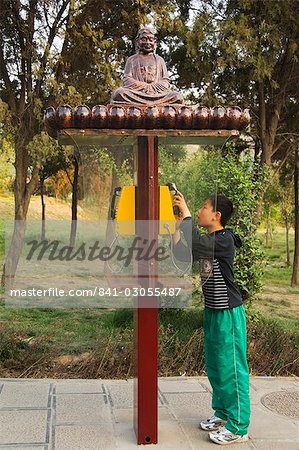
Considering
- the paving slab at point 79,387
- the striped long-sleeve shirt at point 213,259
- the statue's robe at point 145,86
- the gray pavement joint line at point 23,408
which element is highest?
the statue's robe at point 145,86

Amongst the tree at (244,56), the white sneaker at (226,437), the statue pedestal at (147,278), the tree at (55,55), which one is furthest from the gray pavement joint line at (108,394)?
the tree at (55,55)

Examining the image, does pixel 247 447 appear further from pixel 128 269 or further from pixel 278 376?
pixel 278 376

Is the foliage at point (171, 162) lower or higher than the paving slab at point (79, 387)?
higher

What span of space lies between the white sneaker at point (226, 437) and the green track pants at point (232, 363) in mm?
35

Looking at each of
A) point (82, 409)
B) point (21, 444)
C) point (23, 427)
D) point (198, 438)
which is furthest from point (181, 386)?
point (21, 444)

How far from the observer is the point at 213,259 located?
348cm

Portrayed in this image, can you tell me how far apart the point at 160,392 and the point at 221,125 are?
252cm

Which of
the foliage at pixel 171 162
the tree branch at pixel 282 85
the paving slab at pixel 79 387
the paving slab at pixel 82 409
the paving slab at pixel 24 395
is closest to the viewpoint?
the foliage at pixel 171 162

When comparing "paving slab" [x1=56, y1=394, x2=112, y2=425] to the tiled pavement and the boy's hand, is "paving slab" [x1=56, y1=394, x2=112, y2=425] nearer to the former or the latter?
the tiled pavement

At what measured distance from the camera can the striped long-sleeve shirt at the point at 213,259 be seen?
135 inches

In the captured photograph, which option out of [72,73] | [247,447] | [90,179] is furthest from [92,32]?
[247,447]

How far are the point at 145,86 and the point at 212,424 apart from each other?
7.72ft

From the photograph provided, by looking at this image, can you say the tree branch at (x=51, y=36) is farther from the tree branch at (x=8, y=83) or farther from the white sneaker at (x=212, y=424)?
the white sneaker at (x=212, y=424)

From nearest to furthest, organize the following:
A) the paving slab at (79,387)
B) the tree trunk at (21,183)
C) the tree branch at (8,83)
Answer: the paving slab at (79,387), the tree trunk at (21,183), the tree branch at (8,83)
